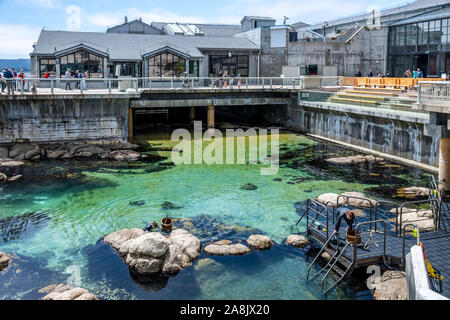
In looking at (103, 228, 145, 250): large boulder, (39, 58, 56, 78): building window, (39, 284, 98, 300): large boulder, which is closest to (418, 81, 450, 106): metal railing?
(103, 228, 145, 250): large boulder

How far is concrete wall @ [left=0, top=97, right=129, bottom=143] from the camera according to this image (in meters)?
29.9

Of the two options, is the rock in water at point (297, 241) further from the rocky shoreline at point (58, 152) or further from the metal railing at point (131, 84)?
the metal railing at point (131, 84)

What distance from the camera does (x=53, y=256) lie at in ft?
47.3

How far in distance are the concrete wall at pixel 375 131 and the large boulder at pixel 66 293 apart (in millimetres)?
15801

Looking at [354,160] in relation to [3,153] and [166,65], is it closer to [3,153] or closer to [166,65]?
[166,65]

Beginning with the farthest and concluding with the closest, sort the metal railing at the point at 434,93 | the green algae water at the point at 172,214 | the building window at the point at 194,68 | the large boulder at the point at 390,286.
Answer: the building window at the point at 194,68 → the metal railing at the point at 434,93 → the green algae water at the point at 172,214 → the large boulder at the point at 390,286

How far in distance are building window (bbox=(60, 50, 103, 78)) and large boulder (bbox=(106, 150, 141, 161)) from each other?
11620 millimetres

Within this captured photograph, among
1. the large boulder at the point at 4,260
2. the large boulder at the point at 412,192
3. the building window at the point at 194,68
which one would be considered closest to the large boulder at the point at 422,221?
the large boulder at the point at 412,192

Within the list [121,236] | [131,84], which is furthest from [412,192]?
[131,84]

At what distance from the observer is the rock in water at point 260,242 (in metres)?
14.8

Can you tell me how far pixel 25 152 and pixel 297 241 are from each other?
67.9ft

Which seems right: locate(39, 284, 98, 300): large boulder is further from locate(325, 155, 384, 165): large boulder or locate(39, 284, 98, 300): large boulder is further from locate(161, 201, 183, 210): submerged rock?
locate(325, 155, 384, 165): large boulder

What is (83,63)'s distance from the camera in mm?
37969

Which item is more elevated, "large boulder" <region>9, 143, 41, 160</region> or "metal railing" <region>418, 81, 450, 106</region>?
"metal railing" <region>418, 81, 450, 106</region>
